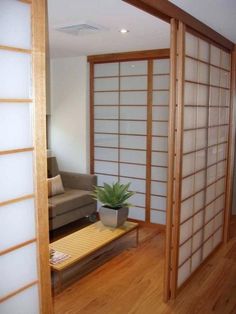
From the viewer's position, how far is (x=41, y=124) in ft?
4.91

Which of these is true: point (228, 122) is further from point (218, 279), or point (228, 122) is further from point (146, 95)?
point (218, 279)

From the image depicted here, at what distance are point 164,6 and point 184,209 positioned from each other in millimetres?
1625

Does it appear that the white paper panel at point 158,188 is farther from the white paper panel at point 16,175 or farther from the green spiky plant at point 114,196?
the white paper panel at point 16,175

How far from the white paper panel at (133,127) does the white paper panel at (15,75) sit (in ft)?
10.5

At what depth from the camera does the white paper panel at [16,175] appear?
4.52ft

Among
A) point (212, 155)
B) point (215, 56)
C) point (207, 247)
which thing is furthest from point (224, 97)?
point (207, 247)

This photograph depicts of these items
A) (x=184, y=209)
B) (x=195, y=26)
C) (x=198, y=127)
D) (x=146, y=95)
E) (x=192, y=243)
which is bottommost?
(x=192, y=243)

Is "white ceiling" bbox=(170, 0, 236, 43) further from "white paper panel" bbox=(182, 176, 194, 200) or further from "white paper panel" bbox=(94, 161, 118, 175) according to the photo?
"white paper panel" bbox=(94, 161, 118, 175)

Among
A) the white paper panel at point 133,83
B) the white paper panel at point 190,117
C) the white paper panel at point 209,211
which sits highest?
the white paper panel at point 133,83

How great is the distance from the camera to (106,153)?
4.95 metres

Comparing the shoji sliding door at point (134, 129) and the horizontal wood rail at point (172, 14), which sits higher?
the horizontal wood rail at point (172, 14)

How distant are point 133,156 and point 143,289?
2073 millimetres

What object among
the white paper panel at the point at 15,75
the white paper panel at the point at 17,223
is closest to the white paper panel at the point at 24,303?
the white paper panel at the point at 17,223

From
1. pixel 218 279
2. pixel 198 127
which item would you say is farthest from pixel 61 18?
pixel 218 279
